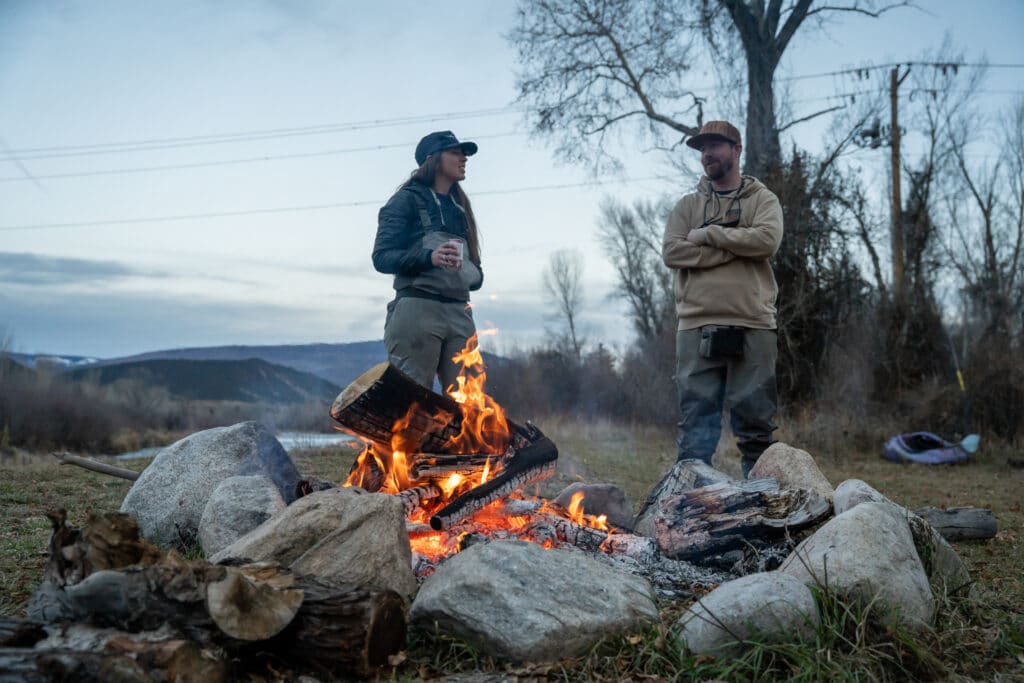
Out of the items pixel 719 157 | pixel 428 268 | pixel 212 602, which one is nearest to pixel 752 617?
pixel 212 602

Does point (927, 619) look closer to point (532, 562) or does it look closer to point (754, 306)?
point (532, 562)

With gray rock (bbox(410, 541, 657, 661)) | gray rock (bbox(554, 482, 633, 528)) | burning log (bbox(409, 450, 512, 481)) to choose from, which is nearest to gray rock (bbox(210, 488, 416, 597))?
gray rock (bbox(410, 541, 657, 661))

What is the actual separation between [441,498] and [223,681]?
1897mm

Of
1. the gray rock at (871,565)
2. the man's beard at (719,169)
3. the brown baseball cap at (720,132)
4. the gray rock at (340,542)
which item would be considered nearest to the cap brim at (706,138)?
the brown baseball cap at (720,132)

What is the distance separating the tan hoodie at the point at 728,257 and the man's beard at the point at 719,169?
0.39 ft

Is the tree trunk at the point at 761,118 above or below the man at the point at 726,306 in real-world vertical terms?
above

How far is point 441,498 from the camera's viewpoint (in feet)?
12.9

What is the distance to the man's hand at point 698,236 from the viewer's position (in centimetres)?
466

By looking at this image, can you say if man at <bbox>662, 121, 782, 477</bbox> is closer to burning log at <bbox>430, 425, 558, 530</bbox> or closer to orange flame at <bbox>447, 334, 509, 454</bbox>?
burning log at <bbox>430, 425, 558, 530</bbox>

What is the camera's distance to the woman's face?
4.37 metres

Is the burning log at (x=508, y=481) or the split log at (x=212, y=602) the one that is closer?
the split log at (x=212, y=602)

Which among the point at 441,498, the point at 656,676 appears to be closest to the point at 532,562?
the point at 656,676

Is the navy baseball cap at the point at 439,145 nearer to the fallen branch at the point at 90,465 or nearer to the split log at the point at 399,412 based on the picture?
the split log at the point at 399,412

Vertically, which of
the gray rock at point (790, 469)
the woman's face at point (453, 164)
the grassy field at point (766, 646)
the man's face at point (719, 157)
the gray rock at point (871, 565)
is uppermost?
the man's face at point (719, 157)
